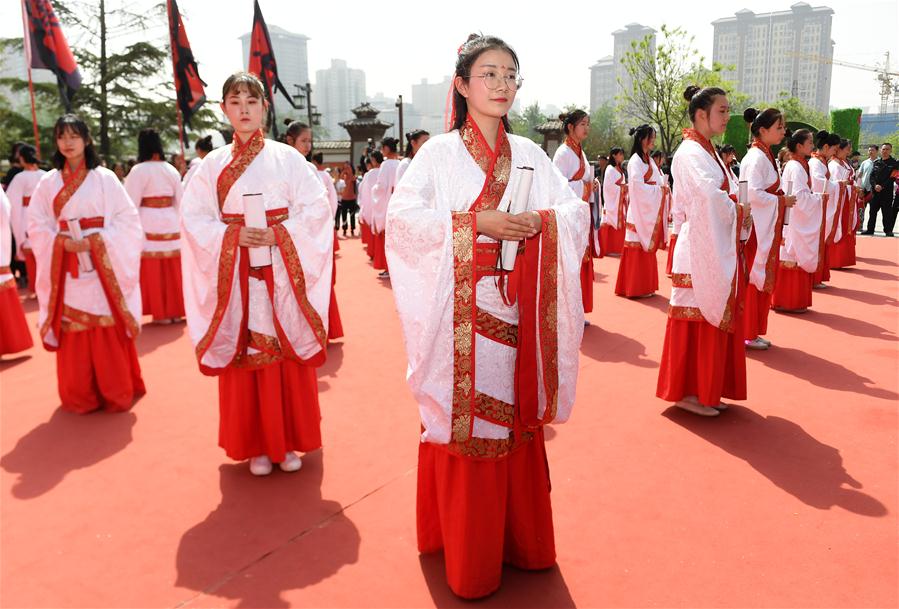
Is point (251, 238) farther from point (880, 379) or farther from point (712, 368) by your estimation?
point (880, 379)

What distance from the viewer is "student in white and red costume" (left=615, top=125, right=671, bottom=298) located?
8070 millimetres

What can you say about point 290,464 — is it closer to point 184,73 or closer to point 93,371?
point 93,371

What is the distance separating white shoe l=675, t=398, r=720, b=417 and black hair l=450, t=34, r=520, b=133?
2.68 metres

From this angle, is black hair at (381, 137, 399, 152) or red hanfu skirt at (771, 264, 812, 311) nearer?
red hanfu skirt at (771, 264, 812, 311)

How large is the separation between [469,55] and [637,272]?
6133 millimetres

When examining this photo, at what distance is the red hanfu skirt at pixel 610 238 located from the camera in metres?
11.7

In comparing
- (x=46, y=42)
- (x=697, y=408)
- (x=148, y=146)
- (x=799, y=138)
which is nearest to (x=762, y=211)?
(x=799, y=138)

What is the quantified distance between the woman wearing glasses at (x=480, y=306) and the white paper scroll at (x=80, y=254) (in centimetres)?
302

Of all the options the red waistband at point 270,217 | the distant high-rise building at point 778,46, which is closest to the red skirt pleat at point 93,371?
the red waistband at point 270,217

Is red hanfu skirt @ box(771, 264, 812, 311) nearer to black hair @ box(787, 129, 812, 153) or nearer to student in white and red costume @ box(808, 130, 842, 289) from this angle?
student in white and red costume @ box(808, 130, 842, 289)

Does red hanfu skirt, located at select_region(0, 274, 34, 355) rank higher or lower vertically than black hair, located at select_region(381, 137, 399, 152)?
lower

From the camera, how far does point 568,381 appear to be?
2.49 metres

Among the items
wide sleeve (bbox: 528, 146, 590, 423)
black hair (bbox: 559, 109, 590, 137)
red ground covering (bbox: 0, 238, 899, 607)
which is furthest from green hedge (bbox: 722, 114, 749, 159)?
wide sleeve (bbox: 528, 146, 590, 423)

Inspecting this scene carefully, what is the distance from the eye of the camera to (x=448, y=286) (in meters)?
2.30
